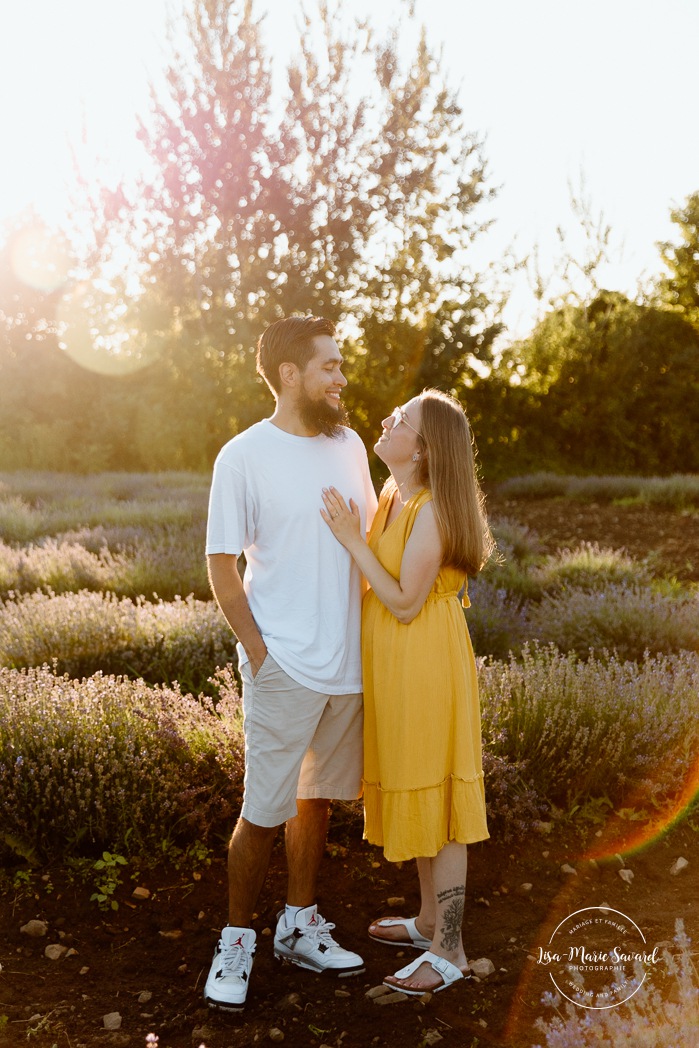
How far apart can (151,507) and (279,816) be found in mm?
7574

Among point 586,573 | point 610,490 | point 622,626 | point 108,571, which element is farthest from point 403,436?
point 610,490

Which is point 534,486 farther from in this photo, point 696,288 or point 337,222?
point 696,288

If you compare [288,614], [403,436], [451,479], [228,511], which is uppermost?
[403,436]

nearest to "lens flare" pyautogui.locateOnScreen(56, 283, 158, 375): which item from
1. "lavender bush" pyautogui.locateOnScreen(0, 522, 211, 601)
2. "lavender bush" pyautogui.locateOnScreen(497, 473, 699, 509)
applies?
"lavender bush" pyautogui.locateOnScreen(497, 473, 699, 509)

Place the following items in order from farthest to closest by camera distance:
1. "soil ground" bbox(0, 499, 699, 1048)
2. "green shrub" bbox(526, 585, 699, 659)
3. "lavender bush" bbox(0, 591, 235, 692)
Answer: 1. "green shrub" bbox(526, 585, 699, 659)
2. "lavender bush" bbox(0, 591, 235, 692)
3. "soil ground" bbox(0, 499, 699, 1048)

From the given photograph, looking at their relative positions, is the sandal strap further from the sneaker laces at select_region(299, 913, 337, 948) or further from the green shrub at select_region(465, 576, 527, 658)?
the green shrub at select_region(465, 576, 527, 658)

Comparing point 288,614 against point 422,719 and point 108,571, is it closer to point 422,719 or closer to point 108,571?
point 422,719

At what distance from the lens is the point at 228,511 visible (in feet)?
8.97

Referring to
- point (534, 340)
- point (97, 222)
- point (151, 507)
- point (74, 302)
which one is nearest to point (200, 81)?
point (97, 222)

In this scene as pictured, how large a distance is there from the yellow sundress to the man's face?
0.40 m

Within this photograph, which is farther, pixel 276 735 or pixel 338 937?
pixel 338 937

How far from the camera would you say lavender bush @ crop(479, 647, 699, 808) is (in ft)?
12.7

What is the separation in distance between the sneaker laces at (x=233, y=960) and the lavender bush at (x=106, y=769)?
78 centimetres

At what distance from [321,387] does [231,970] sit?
1861 millimetres
